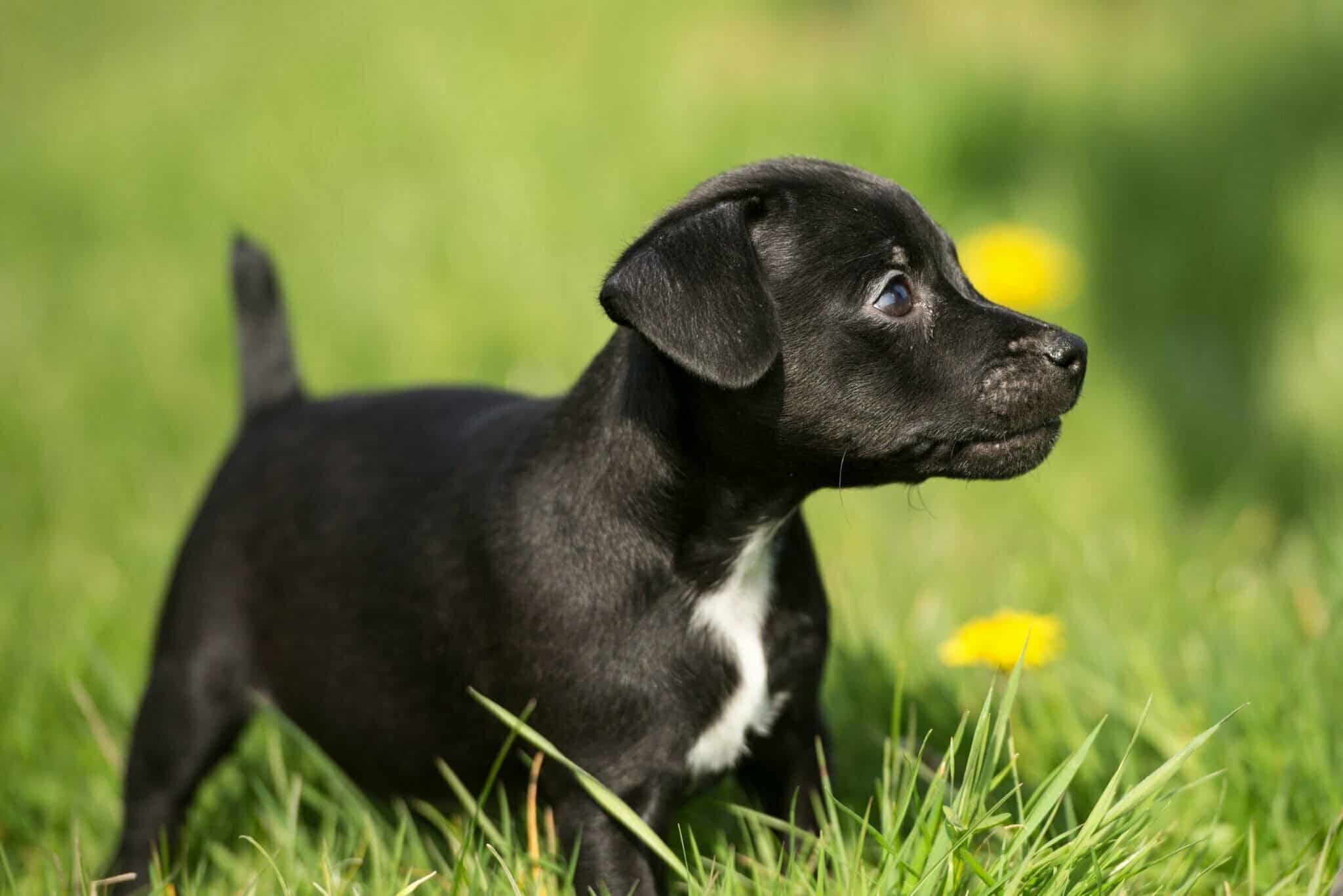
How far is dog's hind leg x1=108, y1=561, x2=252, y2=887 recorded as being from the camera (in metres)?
3.54

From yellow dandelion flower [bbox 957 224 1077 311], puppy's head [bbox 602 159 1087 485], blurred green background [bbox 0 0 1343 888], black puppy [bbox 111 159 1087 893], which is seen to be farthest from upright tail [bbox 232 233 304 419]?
yellow dandelion flower [bbox 957 224 1077 311]

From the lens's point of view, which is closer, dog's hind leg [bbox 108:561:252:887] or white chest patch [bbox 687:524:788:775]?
white chest patch [bbox 687:524:788:775]

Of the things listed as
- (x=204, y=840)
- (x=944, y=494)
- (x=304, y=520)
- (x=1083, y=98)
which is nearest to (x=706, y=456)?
(x=304, y=520)

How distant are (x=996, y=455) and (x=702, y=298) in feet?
2.19

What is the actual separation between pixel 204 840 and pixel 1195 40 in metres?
6.64

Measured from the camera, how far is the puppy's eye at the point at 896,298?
9.09ft

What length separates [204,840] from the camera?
3707 millimetres

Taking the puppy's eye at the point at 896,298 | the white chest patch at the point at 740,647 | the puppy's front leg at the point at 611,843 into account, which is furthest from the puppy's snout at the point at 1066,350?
the puppy's front leg at the point at 611,843

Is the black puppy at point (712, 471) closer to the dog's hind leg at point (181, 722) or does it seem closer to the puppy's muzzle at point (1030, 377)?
the puppy's muzzle at point (1030, 377)

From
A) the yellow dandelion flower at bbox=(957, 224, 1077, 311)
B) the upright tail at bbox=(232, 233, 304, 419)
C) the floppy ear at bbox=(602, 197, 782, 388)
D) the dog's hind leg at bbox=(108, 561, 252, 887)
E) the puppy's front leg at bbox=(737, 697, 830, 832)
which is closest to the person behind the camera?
the floppy ear at bbox=(602, 197, 782, 388)

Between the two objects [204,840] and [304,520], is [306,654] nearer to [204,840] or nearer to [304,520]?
[304,520]

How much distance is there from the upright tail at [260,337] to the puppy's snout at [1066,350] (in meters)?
2.12

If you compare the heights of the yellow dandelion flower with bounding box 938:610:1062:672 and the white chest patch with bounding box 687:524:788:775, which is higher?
the white chest patch with bounding box 687:524:788:775

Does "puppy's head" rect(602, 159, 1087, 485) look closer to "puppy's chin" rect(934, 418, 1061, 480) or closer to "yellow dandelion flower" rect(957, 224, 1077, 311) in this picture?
"puppy's chin" rect(934, 418, 1061, 480)
